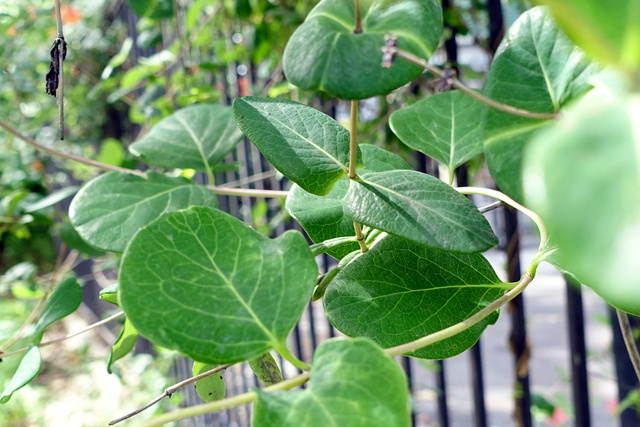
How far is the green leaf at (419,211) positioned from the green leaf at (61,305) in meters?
0.29

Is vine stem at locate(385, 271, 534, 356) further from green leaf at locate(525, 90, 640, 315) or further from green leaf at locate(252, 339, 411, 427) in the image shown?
green leaf at locate(525, 90, 640, 315)

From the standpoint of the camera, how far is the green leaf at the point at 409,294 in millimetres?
297

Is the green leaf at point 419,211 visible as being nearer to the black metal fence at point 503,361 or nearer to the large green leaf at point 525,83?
the large green leaf at point 525,83

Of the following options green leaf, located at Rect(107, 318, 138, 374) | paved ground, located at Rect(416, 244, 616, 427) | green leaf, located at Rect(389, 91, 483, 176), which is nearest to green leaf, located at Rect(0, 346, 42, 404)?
green leaf, located at Rect(107, 318, 138, 374)

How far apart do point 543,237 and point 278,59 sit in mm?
1141

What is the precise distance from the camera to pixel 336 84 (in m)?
0.22

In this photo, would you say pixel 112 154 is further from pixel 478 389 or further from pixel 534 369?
pixel 534 369

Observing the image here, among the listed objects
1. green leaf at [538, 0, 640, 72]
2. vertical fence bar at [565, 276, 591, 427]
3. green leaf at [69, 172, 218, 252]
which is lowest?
vertical fence bar at [565, 276, 591, 427]

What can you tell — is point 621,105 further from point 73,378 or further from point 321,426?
point 73,378

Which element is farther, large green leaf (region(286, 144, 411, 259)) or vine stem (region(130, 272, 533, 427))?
large green leaf (region(286, 144, 411, 259))

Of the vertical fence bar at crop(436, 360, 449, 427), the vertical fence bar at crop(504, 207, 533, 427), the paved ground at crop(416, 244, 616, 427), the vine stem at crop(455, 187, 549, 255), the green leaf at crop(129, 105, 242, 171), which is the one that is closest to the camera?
the vine stem at crop(455, 187, 549, 255)

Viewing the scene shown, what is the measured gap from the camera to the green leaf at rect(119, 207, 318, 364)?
0.23m

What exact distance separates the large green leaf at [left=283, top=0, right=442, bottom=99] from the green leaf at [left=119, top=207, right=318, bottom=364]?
68 millimetres

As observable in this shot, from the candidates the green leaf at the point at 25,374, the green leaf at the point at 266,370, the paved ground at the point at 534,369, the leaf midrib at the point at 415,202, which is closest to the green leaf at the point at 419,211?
the leaf midrib at the point at 415,202
